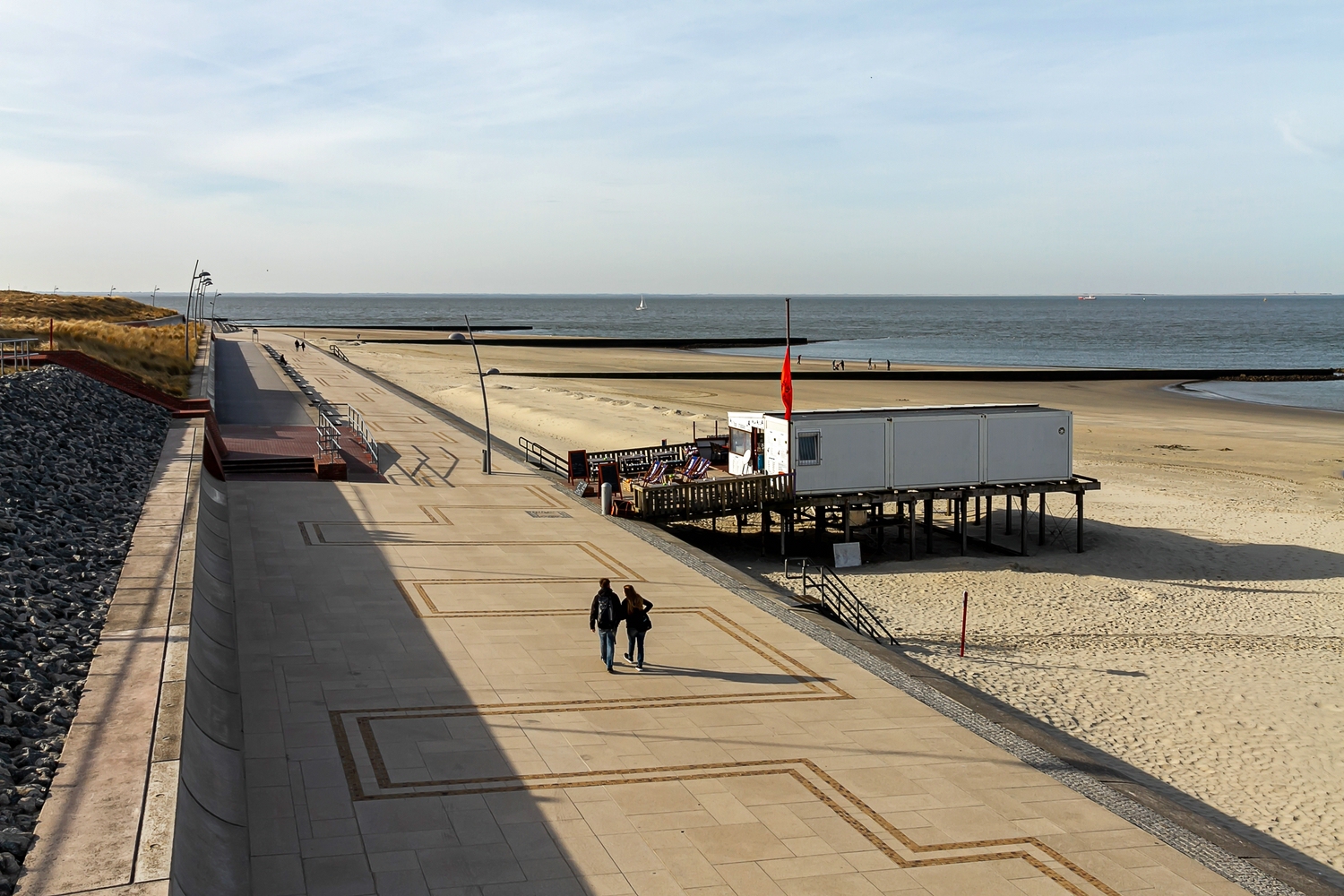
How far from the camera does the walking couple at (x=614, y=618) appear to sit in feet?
49.2

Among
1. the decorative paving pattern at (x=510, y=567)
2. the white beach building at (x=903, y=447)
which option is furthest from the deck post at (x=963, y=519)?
the decorative paving pattern at (x=510, y=567)

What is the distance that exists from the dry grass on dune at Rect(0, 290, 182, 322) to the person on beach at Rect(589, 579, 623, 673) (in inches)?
3221

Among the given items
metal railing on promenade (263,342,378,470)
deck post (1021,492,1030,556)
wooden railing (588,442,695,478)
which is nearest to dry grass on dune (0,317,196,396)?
metal railing on promenade (263,342,378,470)

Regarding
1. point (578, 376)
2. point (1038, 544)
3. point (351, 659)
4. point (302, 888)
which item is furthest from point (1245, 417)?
point (302, 888)

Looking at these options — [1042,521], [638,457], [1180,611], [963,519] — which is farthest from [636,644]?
[1042,521]

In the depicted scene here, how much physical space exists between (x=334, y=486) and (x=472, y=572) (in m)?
9.62

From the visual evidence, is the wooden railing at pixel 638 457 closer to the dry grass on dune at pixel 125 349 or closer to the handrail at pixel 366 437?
the handrail at pixel 366 437

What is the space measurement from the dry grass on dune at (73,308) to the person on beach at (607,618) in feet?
268

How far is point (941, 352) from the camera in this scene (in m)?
124

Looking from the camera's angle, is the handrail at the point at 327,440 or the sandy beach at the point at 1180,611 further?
the handrail at the point at 327,440

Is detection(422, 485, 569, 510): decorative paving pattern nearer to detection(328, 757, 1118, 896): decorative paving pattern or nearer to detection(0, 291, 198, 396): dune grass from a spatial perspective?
detection(328, 757, 1118, 896): decorative paving pattern

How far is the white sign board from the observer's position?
2480 cm

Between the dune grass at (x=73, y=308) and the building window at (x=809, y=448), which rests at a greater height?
the dune grass at (x=73, y=308)

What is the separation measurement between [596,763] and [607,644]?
127 inches
